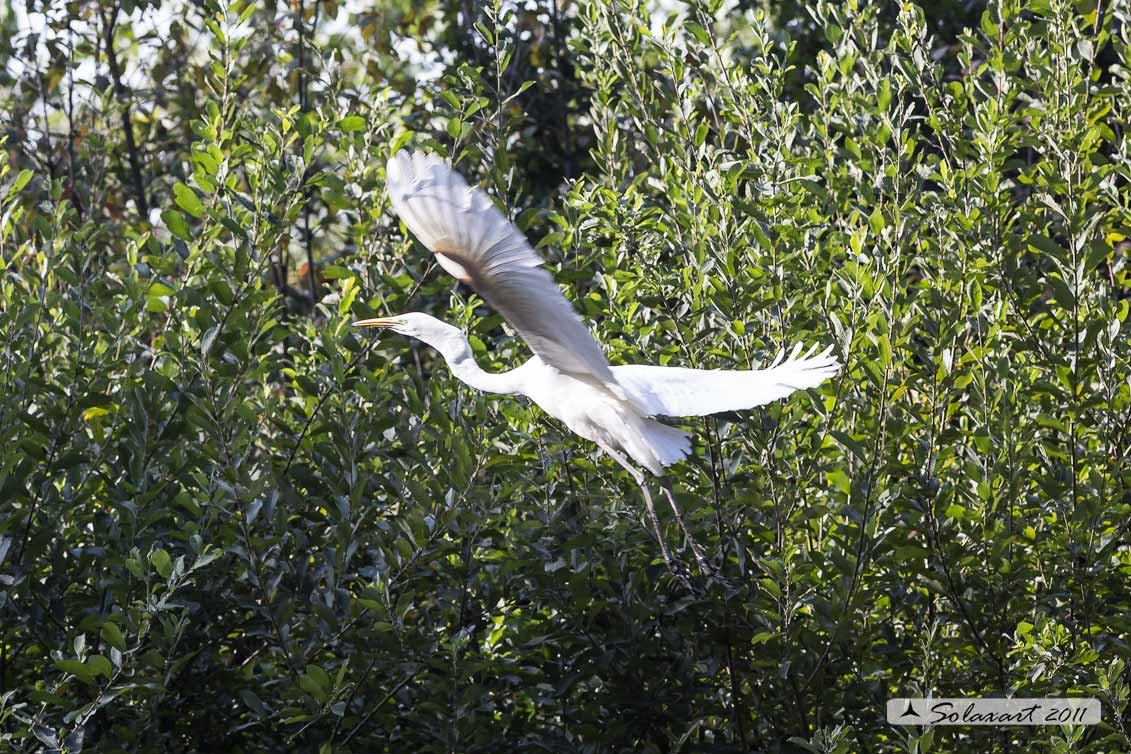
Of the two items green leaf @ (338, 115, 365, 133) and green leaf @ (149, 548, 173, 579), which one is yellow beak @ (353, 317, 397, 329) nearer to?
green leaf @ (338, 115, 365, 133)

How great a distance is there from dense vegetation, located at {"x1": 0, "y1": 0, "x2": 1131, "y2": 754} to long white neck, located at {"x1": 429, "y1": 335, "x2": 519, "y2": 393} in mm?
105

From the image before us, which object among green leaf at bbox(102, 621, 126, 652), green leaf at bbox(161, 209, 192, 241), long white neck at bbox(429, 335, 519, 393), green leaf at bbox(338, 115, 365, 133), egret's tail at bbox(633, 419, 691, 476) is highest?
green leaf at bbox(338, 115, 365, 133)

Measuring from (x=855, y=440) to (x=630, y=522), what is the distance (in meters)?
0.69

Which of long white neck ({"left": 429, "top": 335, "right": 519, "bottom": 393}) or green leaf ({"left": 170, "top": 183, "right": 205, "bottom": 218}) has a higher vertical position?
green leaf ({"left": 170, "top": 183, "right": 205, "bottom": 218})

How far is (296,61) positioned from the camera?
7188 mm

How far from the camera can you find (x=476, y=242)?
3.06 metres

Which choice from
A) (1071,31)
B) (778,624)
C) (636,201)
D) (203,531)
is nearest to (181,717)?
(203,531)

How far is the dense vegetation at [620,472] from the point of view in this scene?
3629 millimetres

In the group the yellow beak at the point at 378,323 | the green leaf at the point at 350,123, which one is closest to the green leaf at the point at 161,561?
the yellow beak at the point at 378,323

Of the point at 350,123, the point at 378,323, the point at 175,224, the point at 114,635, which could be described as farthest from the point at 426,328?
the point at 114,635

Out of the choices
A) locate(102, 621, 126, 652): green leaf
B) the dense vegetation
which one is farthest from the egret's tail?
locate(102, 621, 126, 652): green leaf

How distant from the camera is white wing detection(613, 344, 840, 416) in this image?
3.32 metres

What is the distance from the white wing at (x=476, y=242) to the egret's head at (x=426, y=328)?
0.54m

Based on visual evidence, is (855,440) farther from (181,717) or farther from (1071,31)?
(181,717)
